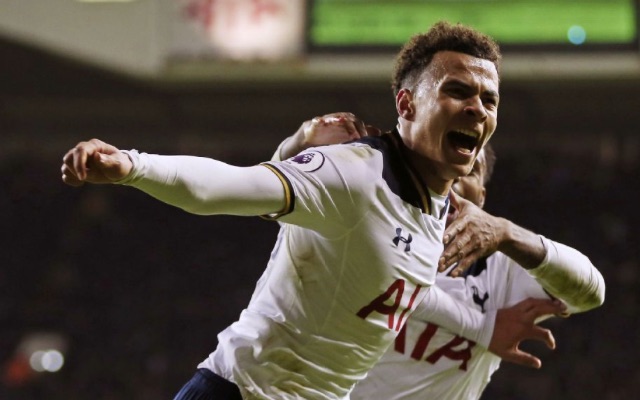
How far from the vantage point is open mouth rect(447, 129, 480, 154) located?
10.3ft

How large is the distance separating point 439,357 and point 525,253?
59cm

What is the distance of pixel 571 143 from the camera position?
1442 centimetres

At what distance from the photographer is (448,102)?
314cm

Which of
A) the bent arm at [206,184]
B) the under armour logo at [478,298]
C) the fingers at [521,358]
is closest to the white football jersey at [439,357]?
the under armour logo at [478,298]

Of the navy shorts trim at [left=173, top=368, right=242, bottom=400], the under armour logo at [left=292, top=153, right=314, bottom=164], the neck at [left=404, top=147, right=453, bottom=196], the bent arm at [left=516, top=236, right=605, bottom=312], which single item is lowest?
the navy shorts trim at [left=173, top=368, right=242, bottom=400]

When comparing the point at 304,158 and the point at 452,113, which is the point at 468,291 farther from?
the point at 304,158

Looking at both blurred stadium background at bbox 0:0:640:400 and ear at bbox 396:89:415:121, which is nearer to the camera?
ear at bbox 396:89:415:121

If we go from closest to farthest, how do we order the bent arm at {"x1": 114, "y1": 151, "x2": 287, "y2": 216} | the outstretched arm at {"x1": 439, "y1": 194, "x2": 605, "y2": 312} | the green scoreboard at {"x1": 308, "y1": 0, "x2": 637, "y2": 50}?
the bent arm at {"x1": 114, "y1": 151, "x2": 287, "y2": 216}, the outstretched arm at {"x1": 439, "y1": 194, "x2": 605, "y2": 312}, the green scoreboard at {"x1": 308, "y1": 0, "x2": 637, "y2": 50}

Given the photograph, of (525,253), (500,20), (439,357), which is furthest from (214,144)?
(525,253)

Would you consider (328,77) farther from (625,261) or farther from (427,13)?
(625,261)

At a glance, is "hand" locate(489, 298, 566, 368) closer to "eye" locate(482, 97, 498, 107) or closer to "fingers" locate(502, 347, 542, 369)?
"fingers" locate(502, 347, 542, 369)

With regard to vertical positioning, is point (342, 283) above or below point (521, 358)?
above

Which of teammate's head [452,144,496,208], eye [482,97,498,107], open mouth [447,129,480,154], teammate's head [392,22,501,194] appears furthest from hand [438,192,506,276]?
teammate's head [452,144,496,208]

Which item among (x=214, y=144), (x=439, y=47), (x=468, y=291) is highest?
(x=439, y=47)
